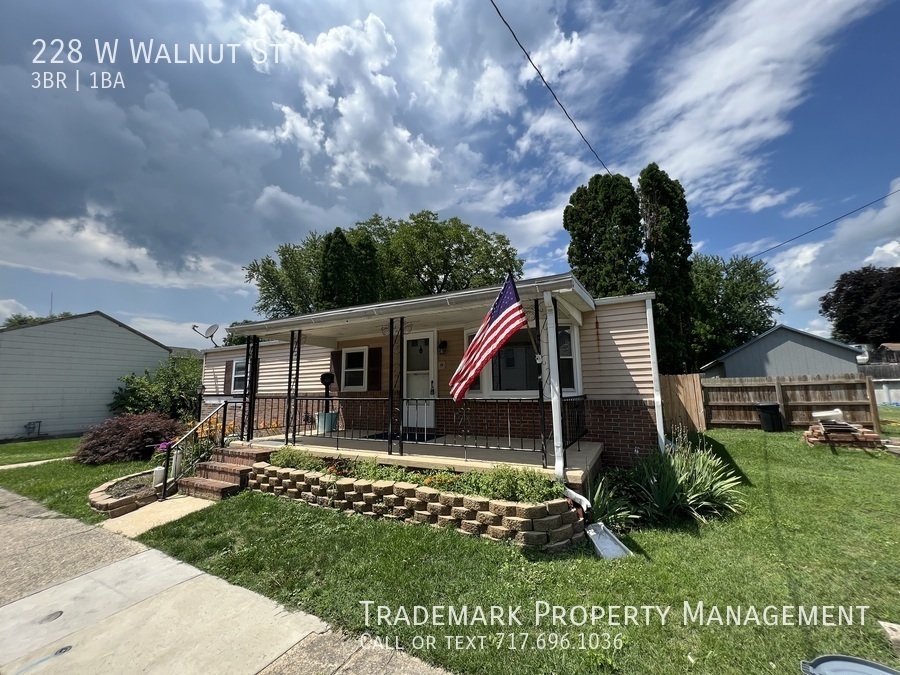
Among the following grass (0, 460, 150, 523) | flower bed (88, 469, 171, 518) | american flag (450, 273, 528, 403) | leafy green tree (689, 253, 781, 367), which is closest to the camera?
american flag (450, 273, 528, 403)

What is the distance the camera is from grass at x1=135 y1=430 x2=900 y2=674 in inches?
93.8

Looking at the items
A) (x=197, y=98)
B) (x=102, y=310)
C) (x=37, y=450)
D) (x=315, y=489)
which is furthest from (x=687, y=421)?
(x=102, y=310)

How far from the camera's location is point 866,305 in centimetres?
3225

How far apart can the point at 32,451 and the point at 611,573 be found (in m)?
17.5

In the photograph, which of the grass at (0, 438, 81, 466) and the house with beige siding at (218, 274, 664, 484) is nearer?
the house with beige siding at (218, 274, 664, 484)

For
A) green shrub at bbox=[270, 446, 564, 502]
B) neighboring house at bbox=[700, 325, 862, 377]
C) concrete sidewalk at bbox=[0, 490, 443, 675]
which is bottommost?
concrete sidewalk at bbox=[0, 490, 443, 675]

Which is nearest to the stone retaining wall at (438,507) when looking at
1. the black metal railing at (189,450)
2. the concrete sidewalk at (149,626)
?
the concrete sidewalk at (149,626)

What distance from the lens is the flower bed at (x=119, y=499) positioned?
18.4 feet

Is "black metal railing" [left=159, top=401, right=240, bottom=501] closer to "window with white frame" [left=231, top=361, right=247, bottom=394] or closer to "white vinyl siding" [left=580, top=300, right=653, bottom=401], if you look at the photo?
"window with white frame" [left=231, top=361, right=247, bottom=394]

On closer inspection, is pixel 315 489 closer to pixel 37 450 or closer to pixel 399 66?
pixel 399 66

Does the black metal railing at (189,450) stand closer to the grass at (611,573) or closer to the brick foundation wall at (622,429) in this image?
the grass at (611,573)

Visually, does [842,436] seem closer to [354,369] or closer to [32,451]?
[354,369]

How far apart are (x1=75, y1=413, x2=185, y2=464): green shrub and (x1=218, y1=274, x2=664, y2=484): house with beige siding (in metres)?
3.26

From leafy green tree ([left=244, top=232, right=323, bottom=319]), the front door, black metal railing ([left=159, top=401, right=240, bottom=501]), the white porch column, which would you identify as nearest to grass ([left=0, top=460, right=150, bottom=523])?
black metal railing ([left=159, top=401, right=240, bottom=501])
